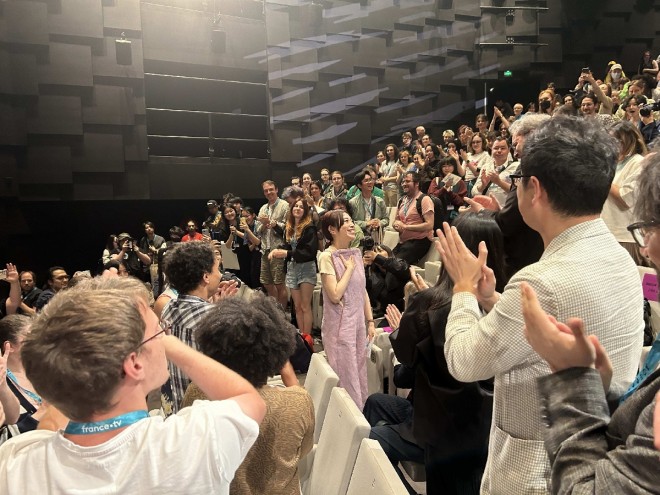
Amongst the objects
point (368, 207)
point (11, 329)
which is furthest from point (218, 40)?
point (11, 329)

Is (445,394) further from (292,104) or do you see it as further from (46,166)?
(292,104)

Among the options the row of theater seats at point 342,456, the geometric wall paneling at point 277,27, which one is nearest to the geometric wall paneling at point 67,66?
the geometric wall paneling at point 277,27

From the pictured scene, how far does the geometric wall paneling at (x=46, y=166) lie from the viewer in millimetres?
7363

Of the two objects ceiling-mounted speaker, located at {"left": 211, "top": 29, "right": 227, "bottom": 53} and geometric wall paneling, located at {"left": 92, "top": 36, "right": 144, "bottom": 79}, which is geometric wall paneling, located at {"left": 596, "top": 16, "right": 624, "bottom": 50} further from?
geometric wall paneling, located at {"left": 92, "top": 36, "right": 144, "bottom": 79}

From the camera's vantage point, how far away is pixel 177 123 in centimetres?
844

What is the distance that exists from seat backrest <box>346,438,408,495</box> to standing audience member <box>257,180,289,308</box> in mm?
3624

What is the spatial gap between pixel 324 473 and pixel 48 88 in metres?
7.59

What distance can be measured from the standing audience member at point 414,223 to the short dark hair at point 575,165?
3204mm

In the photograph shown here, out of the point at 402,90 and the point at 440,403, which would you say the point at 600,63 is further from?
the point at 440,403

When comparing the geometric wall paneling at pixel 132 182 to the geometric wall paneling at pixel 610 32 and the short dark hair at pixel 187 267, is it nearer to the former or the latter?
the short dark hair at pixel 187 267

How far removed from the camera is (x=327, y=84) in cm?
968

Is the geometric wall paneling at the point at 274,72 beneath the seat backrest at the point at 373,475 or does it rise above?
above

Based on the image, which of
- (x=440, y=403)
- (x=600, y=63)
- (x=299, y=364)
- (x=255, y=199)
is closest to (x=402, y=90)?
(x=255, y=199)

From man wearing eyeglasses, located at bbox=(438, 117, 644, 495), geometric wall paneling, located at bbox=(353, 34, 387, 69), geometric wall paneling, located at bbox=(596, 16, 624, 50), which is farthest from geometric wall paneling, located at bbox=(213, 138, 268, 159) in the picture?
man wearing eyeglasses, located at bbox=(438, 117, 644, 495)
